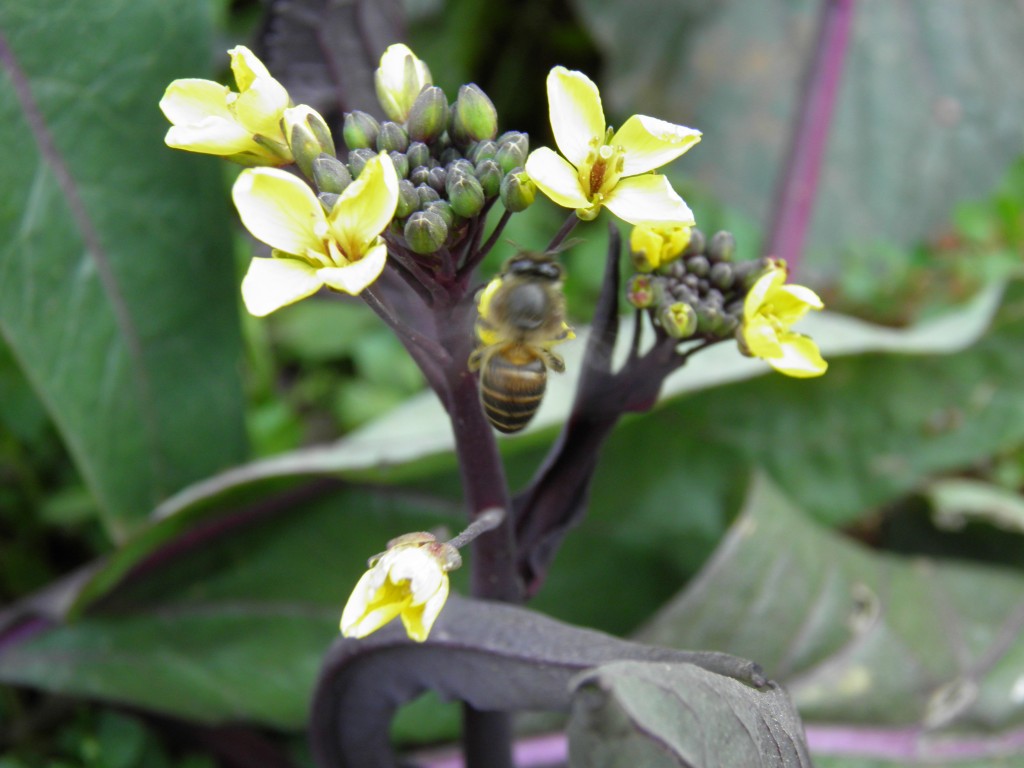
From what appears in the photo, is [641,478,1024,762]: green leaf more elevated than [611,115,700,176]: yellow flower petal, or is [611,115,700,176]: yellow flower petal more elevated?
[611,115,700,176]: yellow flower petal

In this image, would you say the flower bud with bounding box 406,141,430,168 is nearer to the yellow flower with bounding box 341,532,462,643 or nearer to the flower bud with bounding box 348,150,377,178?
the flower bud with bounding box 348,150,377,178

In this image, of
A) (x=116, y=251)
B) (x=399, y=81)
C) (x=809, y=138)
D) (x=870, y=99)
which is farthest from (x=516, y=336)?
(x=870, y=99)

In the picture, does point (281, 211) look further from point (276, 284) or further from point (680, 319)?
point (680, 319)

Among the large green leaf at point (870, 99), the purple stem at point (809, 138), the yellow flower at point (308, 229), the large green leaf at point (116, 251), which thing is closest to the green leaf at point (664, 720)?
the yellow flower at point (308, 229)

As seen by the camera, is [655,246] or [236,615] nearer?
[655,246]

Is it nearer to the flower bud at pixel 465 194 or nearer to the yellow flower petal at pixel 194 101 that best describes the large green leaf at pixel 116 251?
the yellow flower petal at pixel 194 101

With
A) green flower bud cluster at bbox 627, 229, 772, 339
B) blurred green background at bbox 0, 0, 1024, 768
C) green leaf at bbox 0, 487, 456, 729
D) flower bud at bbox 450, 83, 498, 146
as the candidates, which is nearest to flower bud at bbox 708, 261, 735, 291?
green flower bud cluster at bbox 627, 229, 772, 339
